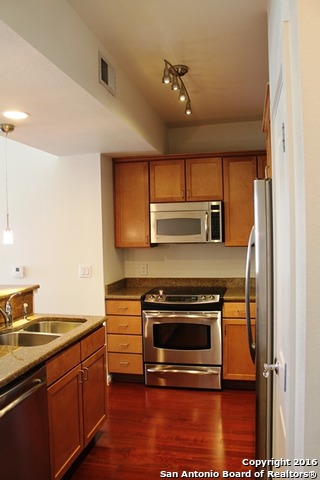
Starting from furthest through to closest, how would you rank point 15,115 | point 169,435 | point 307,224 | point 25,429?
point 169,435, point 15,115, point 25,429, point 307,224

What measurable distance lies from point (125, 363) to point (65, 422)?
164 cm

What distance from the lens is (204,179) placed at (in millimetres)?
3895

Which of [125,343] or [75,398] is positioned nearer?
[75,398]

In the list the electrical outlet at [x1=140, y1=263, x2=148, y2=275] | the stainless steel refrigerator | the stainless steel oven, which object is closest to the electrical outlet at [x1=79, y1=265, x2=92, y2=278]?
the stainless steel oven

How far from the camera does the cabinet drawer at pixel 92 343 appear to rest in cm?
244

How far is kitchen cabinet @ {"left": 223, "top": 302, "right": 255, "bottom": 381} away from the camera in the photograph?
354 cm

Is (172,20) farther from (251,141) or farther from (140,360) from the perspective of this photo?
(140,360)

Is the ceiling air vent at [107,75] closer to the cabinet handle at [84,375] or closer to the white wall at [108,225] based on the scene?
the white wall at [108,225]

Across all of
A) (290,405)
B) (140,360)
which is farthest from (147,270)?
(290,405)

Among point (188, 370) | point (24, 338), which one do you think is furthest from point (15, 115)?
point (188, 370)

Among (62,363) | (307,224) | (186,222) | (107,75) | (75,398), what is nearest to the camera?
(307,224)

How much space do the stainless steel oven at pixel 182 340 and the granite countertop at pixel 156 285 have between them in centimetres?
23

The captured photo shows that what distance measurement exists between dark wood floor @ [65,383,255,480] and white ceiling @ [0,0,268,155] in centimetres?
232

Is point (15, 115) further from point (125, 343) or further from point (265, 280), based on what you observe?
point (125, 343)
